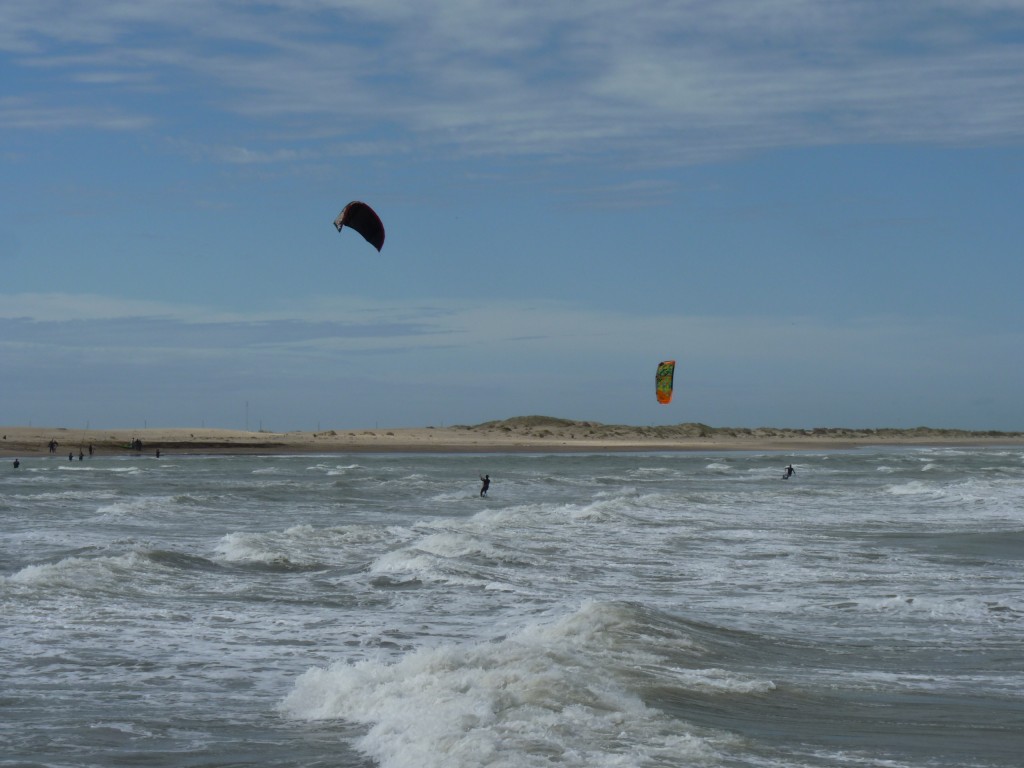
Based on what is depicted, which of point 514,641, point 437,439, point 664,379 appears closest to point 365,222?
point 514,641

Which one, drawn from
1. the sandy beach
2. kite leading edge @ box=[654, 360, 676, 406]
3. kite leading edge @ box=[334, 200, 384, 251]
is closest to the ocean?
kite leading edge @ box=[334, 200, 384, 251]

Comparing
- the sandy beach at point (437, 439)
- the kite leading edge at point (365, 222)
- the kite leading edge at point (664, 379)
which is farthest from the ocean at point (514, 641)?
the sandy beach at point (437, 439)

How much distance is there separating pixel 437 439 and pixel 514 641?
291 ft

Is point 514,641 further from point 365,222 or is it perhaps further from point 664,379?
point 664,379

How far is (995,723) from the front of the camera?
8977 millimetres

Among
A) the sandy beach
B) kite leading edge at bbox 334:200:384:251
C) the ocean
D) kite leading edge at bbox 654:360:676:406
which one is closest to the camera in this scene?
the ocean

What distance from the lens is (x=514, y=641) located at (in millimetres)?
11445

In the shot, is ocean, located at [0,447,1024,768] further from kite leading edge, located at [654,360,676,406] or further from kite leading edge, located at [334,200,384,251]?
kite leading edge, located at [654,360,676,406]

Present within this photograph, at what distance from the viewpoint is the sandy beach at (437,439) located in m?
76.8

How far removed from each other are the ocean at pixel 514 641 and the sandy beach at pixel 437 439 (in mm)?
47928

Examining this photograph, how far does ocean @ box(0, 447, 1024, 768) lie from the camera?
27.7 feet

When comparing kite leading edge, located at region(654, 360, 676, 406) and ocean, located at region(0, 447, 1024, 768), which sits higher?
kite leading edge, located at region(654, 360, 676, 406)

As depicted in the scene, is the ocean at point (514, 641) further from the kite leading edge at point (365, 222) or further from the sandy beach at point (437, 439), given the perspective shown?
the sandy beach at point (437, 439)

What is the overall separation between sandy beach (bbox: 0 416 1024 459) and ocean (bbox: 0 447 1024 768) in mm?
47928
